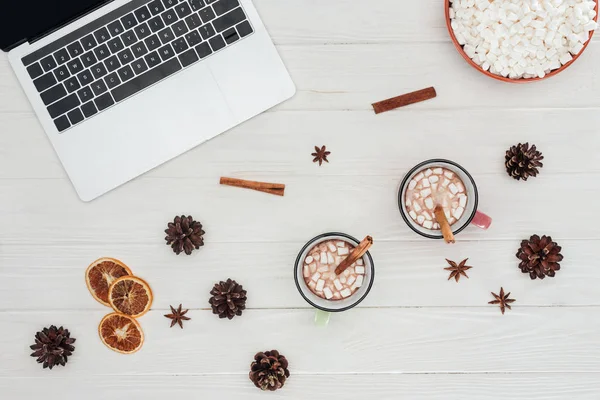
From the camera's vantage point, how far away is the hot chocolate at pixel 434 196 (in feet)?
3.69

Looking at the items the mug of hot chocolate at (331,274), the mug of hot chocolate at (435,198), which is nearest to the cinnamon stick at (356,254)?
the mug of hot chocolate at (331,274)

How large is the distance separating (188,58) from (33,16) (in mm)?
343

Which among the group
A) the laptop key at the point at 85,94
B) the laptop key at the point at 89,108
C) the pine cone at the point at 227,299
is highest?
the laptop key at the point at 85,94

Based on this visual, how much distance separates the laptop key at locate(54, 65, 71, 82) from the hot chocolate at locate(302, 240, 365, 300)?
26.2 inches

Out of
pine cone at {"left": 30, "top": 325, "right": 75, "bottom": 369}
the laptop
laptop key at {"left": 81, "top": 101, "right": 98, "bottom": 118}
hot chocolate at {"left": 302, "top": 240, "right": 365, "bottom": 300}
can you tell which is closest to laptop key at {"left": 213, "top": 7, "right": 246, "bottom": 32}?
the laptop

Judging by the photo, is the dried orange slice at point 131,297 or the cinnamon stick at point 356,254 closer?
the cinnamon stick at point 356,254

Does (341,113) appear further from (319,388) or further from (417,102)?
(319,388)

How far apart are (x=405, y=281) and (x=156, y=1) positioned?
0.85 m

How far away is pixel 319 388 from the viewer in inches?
46.8

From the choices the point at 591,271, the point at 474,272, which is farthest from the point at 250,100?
the point at 591,271

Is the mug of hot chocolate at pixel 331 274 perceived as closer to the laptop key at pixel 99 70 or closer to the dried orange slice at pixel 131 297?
the dried orange slice at pixel 131 297

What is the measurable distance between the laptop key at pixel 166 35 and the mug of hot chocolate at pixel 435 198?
61 cm

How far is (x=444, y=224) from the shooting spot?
106 cm

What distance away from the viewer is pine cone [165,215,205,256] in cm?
114
